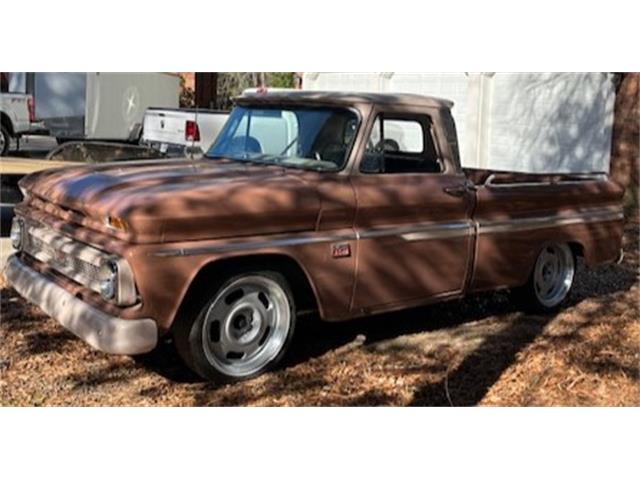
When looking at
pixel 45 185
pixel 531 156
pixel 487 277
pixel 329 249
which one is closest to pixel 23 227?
pixel 45 185

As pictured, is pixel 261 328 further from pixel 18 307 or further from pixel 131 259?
pixel 18 307

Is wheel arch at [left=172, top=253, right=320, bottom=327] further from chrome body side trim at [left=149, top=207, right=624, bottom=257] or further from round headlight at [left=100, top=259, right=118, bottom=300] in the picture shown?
round headlight at [left=100, top=259, right=118, bottom=300]

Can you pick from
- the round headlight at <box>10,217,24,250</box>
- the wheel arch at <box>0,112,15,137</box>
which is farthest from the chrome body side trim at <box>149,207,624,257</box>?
the wheel arch at <box>0,112,15,137</box>

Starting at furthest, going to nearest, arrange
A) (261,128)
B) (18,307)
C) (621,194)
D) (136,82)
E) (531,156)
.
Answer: (136,82), (531,156), (621,194), (18,307), (261,128)

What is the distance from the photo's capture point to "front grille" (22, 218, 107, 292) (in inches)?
191

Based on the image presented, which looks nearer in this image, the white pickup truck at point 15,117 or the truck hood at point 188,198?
the truck hood at point 188,198

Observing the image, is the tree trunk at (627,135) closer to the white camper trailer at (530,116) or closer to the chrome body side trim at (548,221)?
the white camper trailer at (530,116)

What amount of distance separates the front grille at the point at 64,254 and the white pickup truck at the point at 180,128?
397 inches

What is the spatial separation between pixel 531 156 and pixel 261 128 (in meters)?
11.6

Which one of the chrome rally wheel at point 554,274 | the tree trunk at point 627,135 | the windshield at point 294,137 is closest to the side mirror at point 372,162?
the windshield at point 294,137

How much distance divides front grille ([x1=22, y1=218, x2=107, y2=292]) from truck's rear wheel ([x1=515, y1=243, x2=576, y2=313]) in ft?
12.8

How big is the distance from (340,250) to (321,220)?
0.26m

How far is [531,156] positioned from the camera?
656 inches

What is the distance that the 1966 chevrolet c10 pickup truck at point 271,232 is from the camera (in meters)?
4.66
